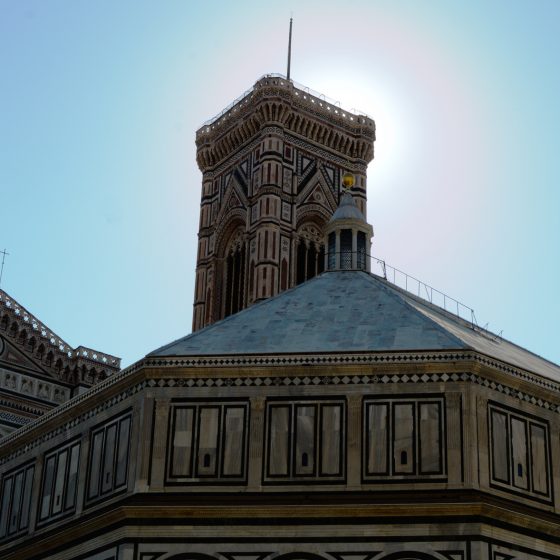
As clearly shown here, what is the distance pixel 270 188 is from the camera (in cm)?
7225

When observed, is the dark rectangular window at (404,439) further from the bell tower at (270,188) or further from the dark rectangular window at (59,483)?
the bell tower at (270,188)

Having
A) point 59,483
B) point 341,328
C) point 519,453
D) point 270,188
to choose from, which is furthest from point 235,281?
point 519,453

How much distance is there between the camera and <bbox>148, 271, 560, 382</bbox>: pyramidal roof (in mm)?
26797

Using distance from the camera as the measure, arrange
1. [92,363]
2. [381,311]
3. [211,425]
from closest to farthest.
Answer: [211,425] → [381,311] → [92,363]

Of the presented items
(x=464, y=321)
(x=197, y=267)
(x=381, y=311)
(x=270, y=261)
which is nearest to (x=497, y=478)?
(x=381, y=311)

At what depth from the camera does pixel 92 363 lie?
54.4m

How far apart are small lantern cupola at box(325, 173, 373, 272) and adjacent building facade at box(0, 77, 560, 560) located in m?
3.86

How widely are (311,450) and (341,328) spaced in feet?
11.9

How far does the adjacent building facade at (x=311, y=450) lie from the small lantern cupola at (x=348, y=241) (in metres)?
3.86

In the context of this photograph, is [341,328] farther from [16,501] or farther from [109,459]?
[16,501]

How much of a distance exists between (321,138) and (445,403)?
174ft

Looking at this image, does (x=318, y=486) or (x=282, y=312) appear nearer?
(x=318, y=486)

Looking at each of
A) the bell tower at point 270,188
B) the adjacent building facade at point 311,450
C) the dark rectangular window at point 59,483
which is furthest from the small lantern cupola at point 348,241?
the bell tower at point 270,188

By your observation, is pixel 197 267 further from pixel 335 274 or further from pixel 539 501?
pixel 539 501
